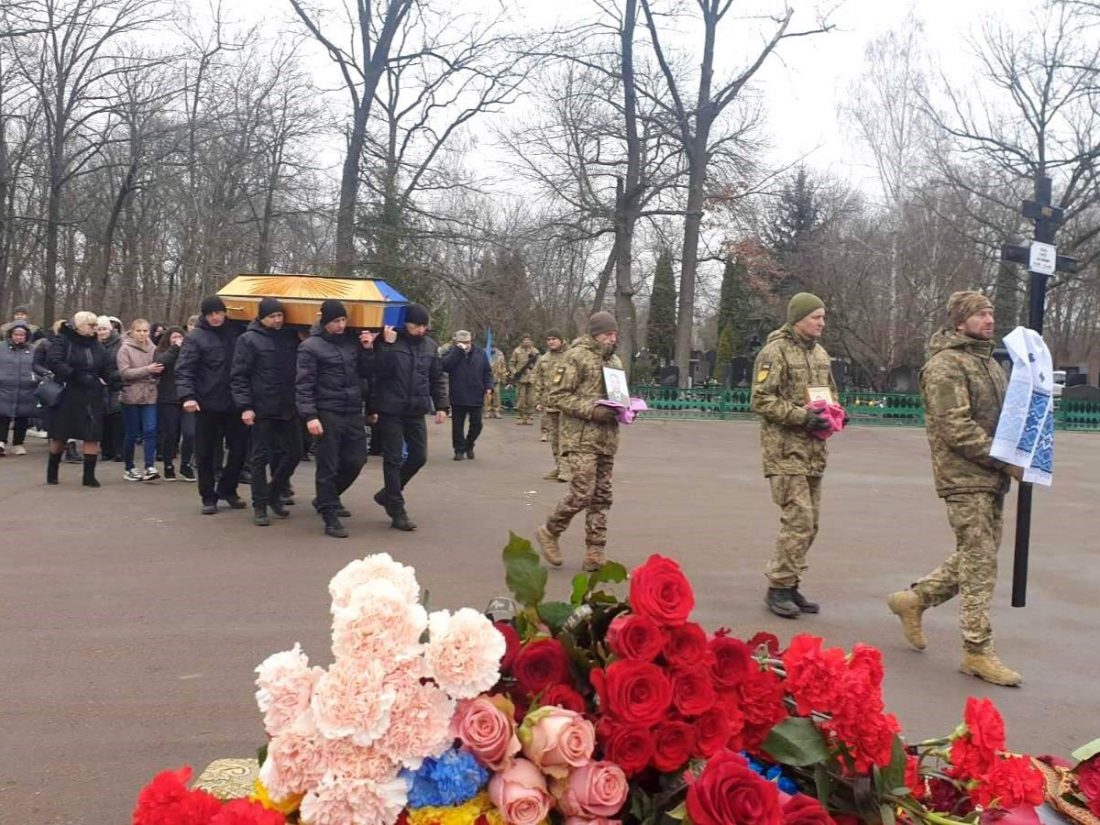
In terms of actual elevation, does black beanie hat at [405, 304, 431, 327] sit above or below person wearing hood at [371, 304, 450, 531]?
above

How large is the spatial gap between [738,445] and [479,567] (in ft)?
42.6

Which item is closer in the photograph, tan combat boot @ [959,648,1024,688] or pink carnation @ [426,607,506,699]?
pink carnation @ [426,607,506,699]

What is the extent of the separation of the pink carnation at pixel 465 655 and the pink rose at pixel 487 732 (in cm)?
4

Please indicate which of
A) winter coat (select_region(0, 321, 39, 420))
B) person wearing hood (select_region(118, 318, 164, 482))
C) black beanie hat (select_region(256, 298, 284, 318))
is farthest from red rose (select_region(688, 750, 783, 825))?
winter coat (select_region(0, 321, 39, 420))

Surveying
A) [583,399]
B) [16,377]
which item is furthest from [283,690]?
[16,377]

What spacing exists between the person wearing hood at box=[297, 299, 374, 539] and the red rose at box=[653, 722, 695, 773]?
6.70 m

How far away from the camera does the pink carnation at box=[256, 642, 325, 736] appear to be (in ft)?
6.55

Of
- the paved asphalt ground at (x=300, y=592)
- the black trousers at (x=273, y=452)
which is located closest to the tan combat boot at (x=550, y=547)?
the paved asphalt ground at (x=300, y=592)

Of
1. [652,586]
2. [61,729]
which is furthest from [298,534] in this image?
[652,586]

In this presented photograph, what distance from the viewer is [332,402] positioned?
8.50 m

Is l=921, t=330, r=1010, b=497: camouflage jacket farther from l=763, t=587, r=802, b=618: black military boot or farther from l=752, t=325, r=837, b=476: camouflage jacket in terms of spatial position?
l=763, t=587, r=802, b=618: black military boot

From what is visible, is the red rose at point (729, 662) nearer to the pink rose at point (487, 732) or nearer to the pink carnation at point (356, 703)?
the pink rose at point (487, 732)

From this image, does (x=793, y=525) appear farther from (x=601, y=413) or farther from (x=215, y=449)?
(x=215, y=449)

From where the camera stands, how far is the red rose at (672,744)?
6.52ft
